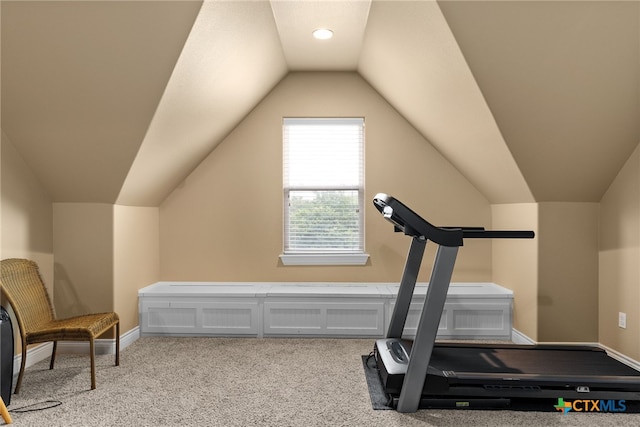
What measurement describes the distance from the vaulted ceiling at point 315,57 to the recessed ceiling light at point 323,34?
0.26 ft

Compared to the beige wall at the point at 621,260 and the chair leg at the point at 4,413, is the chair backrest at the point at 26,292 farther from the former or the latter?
the beige wall at the point at 621,260

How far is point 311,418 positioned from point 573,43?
105 inches

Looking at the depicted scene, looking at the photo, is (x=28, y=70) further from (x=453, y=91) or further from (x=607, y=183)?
(x=607, y=183)

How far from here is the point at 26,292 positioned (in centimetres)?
311

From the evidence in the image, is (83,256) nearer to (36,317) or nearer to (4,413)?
(36,317)

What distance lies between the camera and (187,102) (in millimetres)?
3408

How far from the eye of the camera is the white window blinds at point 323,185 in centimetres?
472

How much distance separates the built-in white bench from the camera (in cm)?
409

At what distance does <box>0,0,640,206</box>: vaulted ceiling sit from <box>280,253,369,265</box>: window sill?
1.44 metres

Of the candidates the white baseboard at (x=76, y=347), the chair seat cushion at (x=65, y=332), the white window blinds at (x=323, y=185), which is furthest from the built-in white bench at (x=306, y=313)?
the chair seat cushion at (x=65, y=332)

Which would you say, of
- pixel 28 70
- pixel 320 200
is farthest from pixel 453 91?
pixel 28 70

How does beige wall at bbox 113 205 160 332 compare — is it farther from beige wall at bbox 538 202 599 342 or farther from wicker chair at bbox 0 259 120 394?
beige wall at bbox 538 202 599 342

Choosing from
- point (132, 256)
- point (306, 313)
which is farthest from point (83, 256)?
point (306, 313)

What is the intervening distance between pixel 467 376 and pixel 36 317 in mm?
2972
